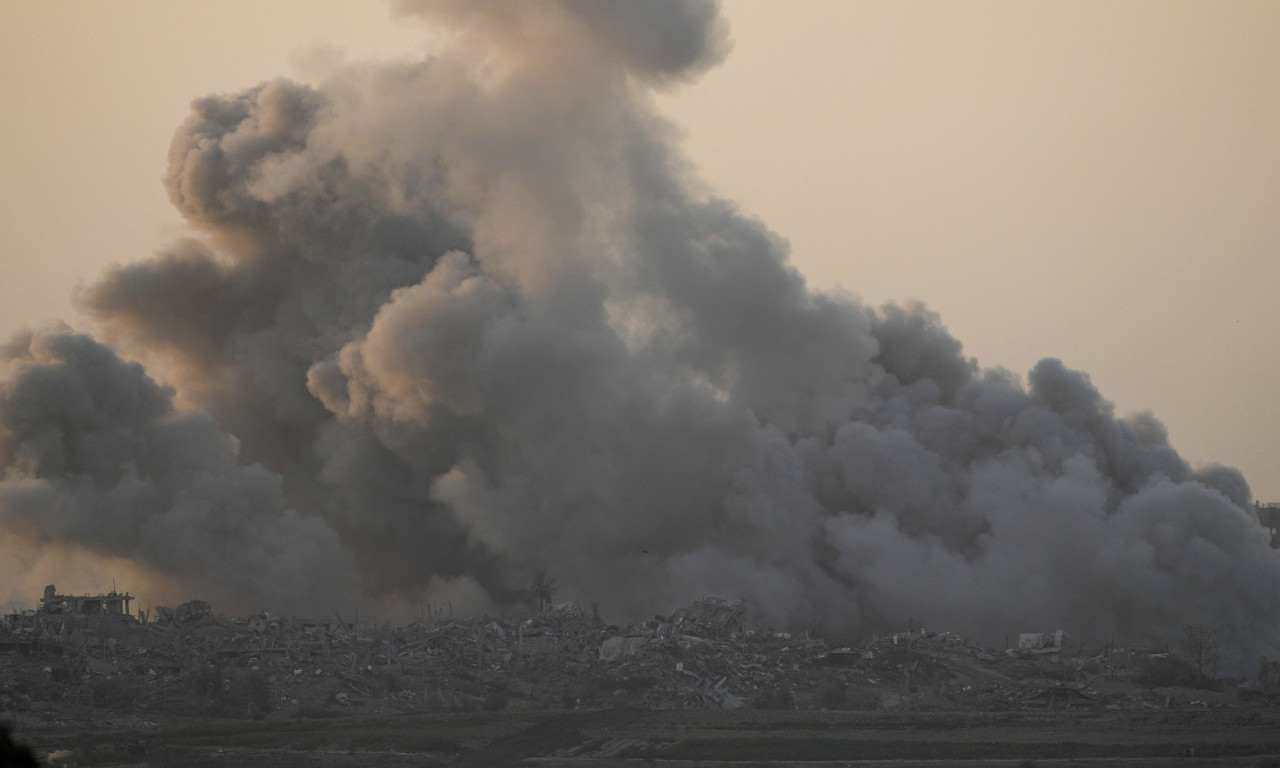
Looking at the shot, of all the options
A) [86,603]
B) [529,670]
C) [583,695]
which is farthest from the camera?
[86,603]

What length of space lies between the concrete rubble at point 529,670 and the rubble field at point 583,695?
108 millimetres

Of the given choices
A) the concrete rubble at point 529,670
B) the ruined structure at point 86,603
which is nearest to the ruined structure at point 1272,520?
the concrete rubble at point 529,670

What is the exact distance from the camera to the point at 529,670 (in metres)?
60.3

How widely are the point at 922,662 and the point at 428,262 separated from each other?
3437cm

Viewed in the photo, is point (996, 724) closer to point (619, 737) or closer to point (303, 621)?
point (619, 737)

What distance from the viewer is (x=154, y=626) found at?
6347 centimetres

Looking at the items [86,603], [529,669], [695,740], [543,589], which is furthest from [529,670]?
[86,603]

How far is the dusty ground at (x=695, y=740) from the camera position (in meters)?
45.9

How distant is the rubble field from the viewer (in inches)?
1884

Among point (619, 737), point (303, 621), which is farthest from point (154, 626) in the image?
point (619, 737)

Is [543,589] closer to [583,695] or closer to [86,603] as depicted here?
[583,695]

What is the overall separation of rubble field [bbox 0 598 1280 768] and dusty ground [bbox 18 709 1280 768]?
120 mm

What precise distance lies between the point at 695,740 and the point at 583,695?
7.95 metres

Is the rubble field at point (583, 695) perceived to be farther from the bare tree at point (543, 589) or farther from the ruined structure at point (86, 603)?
the bare tree at point (543, 589)
